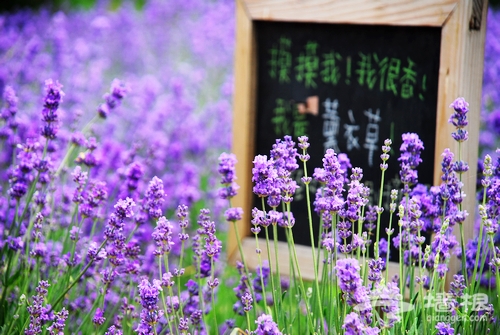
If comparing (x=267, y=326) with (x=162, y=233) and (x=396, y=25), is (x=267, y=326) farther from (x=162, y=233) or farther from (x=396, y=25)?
(x=396, y=25)

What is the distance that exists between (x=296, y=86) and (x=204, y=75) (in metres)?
3.15

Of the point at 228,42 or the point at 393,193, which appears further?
the point at 228,42

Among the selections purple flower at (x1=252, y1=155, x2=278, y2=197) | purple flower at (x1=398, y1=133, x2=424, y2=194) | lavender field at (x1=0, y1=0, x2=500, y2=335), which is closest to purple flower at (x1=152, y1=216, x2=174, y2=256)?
lavender field at (x1=0, y1=0, x2=500, y2=335)

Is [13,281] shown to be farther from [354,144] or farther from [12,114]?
[354,144]

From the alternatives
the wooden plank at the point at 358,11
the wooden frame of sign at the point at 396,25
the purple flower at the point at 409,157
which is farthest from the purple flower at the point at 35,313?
the wooden plank at the point at 358,11

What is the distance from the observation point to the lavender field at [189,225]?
1.72 meters

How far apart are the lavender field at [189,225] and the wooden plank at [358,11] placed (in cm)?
38

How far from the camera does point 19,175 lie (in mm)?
2254

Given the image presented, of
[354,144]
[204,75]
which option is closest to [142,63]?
[204,75]

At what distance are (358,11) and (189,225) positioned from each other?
1524 millimetres

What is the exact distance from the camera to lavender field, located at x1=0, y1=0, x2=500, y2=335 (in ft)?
5.66

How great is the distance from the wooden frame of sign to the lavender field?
0.29ft

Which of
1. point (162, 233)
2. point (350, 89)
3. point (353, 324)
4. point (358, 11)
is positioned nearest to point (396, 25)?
point (358, 11)

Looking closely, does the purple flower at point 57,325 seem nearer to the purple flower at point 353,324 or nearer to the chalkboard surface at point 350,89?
the purple flower at point 353,324
